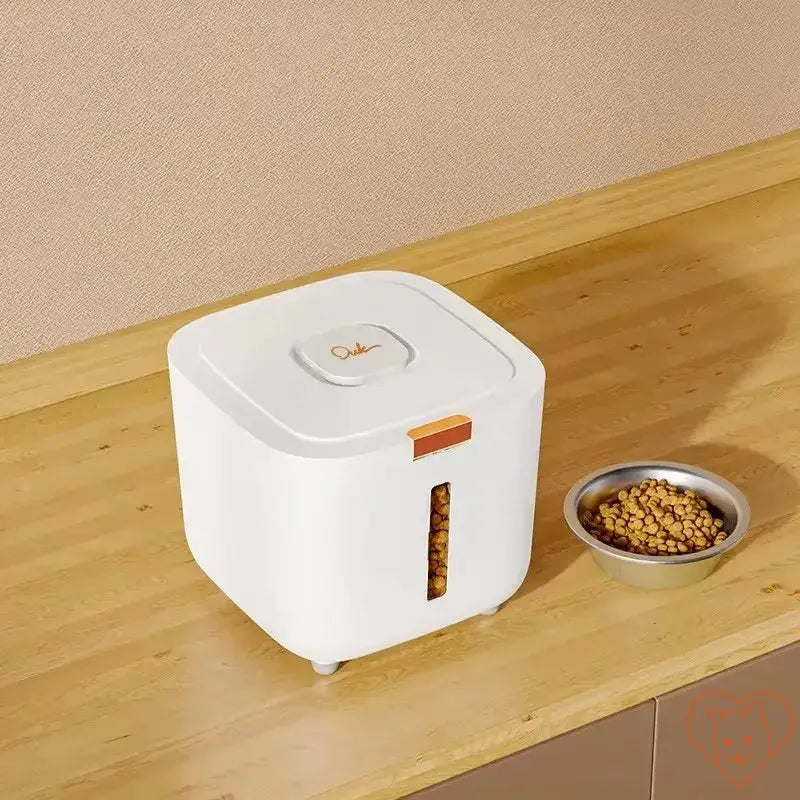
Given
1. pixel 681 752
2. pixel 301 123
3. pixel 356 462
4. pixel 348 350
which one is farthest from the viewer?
pixel 301 123

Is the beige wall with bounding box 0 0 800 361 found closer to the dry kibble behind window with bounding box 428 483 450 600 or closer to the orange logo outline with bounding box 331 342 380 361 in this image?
the orange logo outline with bounding box 331 342 380 361

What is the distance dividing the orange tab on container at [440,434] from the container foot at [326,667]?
0.22 m

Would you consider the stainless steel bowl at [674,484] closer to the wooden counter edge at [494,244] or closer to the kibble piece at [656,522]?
the kibble piece at [656,522]

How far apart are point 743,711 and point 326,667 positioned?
39cm

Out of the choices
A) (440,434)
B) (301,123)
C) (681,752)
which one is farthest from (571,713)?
(301,123)

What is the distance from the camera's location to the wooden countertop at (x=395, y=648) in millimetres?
1374

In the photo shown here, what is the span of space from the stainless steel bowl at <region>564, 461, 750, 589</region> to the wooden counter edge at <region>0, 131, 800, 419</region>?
0.51 meters

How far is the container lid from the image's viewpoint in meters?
1.34

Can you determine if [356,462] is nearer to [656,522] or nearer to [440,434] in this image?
[440,434]

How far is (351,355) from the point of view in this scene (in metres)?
1.39

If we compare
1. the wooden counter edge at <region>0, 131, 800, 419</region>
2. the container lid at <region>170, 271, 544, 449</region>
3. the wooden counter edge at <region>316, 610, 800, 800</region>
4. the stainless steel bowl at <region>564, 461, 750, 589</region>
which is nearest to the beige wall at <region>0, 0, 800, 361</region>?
the wooden counter edge at <region>0, 131, 800, 419</region>

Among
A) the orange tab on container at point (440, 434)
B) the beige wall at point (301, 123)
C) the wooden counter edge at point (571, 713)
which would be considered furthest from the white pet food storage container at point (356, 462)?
the beige wall at point (301, 123)

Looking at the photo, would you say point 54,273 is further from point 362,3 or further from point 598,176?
point 598,176

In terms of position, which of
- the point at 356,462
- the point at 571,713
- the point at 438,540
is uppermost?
the point at 356,462
